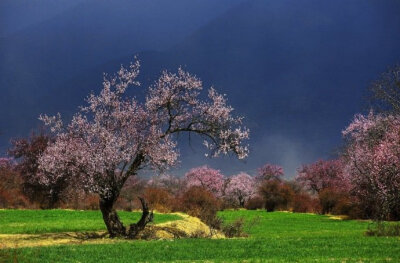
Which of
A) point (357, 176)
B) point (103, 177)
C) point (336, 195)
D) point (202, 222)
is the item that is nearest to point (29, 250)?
Answer: point (103, 177)

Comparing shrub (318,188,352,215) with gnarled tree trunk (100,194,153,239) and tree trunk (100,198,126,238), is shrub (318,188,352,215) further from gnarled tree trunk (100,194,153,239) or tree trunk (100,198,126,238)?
tree trunk (100,198,126,238)

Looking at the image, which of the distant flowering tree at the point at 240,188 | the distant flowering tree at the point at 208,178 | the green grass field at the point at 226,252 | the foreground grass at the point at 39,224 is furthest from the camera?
the distant flowering tree at the point at 240,188

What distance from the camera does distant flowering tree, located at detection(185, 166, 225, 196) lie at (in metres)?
108

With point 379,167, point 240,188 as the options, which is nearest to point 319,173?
point 240,188

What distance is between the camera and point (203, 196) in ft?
178

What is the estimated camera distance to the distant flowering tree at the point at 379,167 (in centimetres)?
4136

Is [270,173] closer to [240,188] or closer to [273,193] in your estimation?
[240,188]

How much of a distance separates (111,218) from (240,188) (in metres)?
98.0

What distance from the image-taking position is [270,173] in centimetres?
12669

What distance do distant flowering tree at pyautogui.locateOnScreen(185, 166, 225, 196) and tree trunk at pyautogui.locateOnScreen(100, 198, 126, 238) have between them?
256ft

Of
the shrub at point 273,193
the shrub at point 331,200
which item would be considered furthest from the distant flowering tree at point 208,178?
the shrub at point 331,200

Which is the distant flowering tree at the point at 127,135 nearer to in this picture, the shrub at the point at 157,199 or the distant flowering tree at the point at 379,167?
the distant flowering tree at the point at 379,167

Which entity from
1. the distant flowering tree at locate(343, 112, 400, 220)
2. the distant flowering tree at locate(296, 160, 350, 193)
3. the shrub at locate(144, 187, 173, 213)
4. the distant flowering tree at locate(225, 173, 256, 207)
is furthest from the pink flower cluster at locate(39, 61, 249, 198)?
the distant flowering tree at locate(225, 173, 256, 207)

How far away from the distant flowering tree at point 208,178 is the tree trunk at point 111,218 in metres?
78.1
